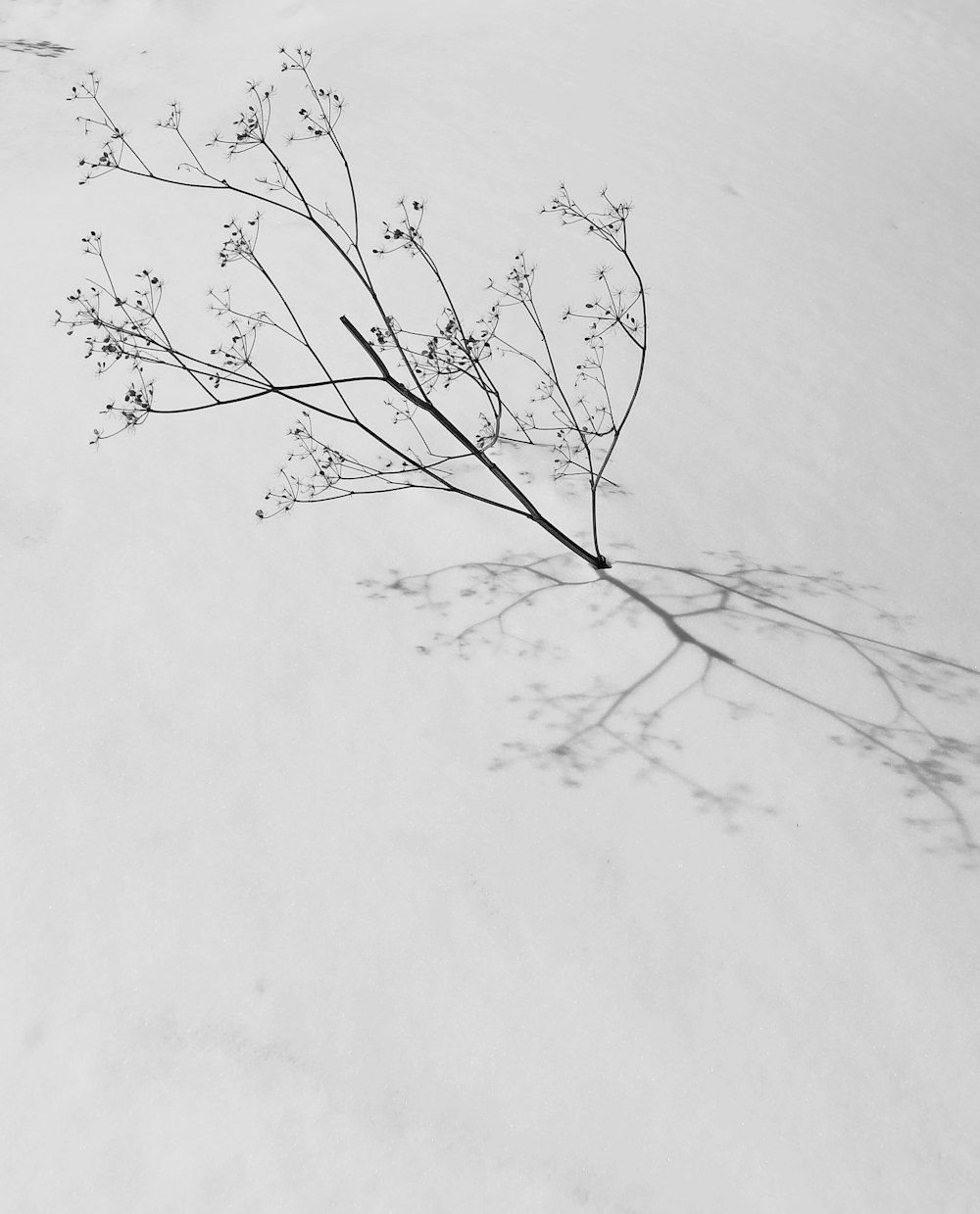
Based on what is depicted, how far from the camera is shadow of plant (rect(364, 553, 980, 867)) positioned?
2264 mm

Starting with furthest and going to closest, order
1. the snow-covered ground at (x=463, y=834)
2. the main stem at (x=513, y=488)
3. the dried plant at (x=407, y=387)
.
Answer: the dried plant at (x=407, y=387), the main stem at (x=513, y=488), the snow-covered ground at (x=463, y=834)

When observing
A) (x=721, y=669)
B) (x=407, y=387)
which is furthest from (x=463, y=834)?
(x=407, y=387)

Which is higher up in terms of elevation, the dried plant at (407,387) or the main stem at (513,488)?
the dried plant at (407,387)

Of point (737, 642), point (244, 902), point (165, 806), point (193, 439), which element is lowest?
point (244, 902)

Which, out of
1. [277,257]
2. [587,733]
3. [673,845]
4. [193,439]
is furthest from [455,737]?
[277,257]

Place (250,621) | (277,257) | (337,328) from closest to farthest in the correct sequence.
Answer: (250,621), (337,328), (277,257)

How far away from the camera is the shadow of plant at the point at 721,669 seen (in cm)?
226

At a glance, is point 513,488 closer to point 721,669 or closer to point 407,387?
point 407,387

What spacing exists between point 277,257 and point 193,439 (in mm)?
1188

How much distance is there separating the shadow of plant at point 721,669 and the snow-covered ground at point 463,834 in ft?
0.06

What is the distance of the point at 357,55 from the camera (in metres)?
5.57

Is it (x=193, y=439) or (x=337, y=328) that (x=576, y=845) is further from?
(x=337, y=328)

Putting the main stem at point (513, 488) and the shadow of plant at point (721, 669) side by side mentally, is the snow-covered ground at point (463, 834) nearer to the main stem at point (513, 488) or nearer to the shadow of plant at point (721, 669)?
the shadow of plant at point (721, 669)

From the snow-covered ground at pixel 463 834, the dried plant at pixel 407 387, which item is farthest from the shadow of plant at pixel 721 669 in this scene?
the dried plant at pixel 407 387
